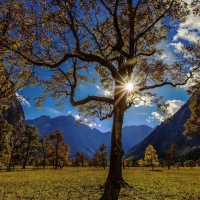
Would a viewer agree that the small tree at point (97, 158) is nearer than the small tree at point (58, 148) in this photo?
No

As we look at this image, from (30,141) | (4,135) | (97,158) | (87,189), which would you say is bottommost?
(97,158)

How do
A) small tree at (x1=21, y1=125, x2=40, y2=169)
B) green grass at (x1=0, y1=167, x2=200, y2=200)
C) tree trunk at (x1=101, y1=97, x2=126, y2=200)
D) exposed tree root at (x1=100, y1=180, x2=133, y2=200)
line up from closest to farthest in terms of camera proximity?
1. exposed tree root at (x1=100, y1=180, x2=133, y2=200)
2. tree trunk at (x1=101, y1=97, x2=126, y2=200)
3. green grass at (x1=0, y1=167, x2=200, y2=200)
4. small tree at (x1=21, y1=125, x2=40, y2=169)

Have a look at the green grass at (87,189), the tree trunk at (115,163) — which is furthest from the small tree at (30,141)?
the tree trunk at (115,163)

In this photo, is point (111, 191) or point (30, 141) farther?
point (30, 141)

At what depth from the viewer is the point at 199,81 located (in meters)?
20.6

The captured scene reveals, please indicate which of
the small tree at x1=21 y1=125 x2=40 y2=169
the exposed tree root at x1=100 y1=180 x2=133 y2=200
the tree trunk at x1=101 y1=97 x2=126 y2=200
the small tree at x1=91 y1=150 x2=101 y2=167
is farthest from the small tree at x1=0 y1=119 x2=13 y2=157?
the small tree at x1=91 y1=150 x2=101 y2=167

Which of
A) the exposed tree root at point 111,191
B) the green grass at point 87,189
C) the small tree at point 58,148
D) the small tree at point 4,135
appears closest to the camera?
the exposed tree root at point 111,191

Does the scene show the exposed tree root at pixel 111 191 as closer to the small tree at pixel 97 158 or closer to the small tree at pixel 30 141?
the small tree at pixel 30 141

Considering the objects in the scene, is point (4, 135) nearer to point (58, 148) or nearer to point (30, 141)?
point (30, 141)

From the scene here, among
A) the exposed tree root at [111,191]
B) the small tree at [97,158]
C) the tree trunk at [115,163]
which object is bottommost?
the small tree at [97,158]

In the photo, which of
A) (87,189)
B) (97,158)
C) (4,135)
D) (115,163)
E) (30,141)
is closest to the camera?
(115,163)

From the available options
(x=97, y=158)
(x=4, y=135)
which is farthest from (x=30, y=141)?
(x=97, y=158)

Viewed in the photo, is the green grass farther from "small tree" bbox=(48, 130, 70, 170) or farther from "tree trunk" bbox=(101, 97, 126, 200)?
"small tree" bbox=(48, 130, 70, 170)

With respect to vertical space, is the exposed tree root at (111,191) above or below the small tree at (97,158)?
above
